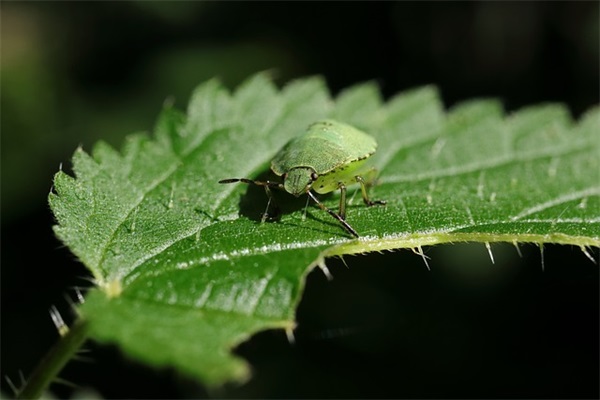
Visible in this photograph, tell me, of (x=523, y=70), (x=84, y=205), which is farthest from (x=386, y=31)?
(x=84, y=205)

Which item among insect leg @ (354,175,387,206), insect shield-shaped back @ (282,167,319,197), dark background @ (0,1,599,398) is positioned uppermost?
dark background @ (0,1,599,398)

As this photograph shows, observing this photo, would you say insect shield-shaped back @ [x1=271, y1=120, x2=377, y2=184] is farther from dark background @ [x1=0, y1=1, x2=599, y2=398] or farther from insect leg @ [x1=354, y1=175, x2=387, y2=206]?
dark background @ [x1=0, y1=1, x2=599, y2=398]

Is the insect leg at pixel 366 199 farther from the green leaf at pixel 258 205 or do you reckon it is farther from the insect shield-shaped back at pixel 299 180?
the insect shield-shaped back at pixel 299 180

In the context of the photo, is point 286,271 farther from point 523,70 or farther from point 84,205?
point 523,70

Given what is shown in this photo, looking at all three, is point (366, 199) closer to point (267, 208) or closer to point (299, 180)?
point (299, 180)

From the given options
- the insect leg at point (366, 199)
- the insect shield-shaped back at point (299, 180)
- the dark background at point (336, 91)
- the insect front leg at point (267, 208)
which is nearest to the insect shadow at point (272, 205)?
the insect front leg at point (267, 208)

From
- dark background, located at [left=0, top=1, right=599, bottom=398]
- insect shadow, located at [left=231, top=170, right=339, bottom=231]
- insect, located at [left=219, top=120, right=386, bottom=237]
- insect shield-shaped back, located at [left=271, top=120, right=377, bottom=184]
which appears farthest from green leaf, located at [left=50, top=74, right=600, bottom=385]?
dark background, located at [left=0, top=1, right=599, bottom=398]
